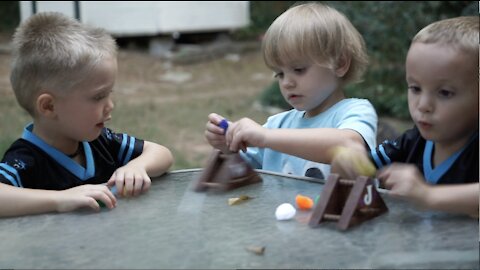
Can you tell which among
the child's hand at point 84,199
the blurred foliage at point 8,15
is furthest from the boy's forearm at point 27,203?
the blurred foliage at point 8,15

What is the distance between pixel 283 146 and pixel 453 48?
20.1 inches

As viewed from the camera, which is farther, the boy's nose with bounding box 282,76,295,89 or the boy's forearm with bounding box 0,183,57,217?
the boy's nose with bounding box 282,76,295,89

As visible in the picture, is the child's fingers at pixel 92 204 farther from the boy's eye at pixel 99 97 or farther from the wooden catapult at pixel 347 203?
the wooden catapult at pixel 347 203

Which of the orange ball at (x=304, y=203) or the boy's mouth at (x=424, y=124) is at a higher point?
the boy's mouth at (x=424, y=124)

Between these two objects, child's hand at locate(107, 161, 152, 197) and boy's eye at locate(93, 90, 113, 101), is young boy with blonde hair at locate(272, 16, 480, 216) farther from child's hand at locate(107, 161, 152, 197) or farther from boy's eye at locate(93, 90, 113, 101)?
boy's eye at locate(93, 90, 113, 101)

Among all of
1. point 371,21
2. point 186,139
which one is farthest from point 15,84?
point 371,21

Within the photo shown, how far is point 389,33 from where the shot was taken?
6465 millimetres

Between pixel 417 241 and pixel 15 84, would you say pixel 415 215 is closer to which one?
pixel 417 241

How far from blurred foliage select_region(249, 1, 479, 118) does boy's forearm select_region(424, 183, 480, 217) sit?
4.65 m

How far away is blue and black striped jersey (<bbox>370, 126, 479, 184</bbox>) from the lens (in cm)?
157

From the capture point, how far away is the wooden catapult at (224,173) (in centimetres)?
173

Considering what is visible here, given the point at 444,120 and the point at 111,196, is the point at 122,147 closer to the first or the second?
the point at 111,196

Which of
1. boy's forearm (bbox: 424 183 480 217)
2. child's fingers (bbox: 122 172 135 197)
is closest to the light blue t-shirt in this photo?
child's fingers (bbox: 122 172 135 197)

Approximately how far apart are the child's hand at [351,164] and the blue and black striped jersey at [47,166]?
691mm
